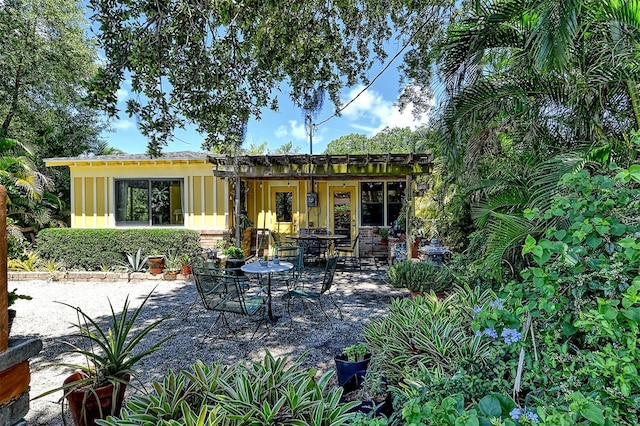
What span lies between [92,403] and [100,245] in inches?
287

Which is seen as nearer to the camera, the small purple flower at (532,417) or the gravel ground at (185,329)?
the small purple flower at (532,417)

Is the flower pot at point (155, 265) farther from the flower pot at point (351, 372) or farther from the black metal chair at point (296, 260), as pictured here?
the flower pot at point (351, 372)

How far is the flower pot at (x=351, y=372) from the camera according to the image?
2.73 meters

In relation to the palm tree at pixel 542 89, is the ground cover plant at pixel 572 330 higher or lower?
lower

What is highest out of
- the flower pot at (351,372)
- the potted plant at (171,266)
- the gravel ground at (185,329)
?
the potted plant at (171,266)

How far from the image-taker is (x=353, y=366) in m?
2.83

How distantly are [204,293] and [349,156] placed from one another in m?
4.81

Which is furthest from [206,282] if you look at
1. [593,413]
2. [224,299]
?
[593,413]

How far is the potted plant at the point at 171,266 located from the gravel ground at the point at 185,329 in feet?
1.79

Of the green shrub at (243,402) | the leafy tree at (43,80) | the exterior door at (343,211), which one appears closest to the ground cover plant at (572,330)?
the green shrub at (243,402)

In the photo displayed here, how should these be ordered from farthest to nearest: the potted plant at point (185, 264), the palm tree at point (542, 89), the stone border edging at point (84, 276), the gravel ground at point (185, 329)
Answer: the potted plant at point (185, 264) → the stone border edging at point (84, 276) → the gravel ground at point (185, 329) → the palm tree at point (542, 89)

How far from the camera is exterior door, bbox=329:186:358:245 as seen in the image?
1090 cm

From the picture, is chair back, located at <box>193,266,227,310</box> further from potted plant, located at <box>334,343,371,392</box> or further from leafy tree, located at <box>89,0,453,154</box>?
potted plant, located at <box>334,343,371,392</box>

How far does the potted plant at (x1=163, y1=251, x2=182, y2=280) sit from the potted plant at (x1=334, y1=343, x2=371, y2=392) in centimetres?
600
